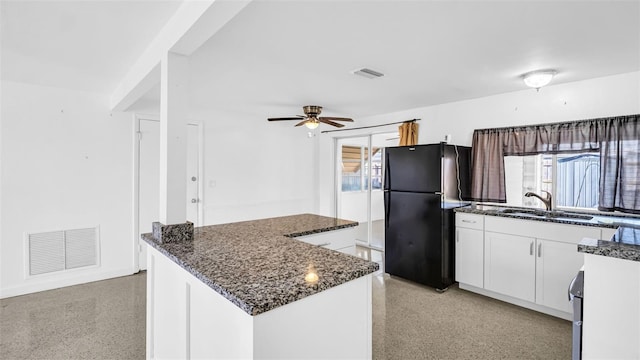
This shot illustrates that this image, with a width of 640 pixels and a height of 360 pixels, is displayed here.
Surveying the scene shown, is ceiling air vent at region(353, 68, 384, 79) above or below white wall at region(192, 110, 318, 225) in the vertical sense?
above

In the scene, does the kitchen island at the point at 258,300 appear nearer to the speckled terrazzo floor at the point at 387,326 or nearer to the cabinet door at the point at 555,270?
the speckled terrazzo floor at the point at 387,326

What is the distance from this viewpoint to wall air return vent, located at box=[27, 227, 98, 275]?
3.41 m

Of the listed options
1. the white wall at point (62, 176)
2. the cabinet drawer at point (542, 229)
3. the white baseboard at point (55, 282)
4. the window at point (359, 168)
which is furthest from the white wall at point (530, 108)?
the white baseboard at point (55, 282)

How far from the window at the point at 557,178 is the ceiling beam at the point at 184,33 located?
353cm

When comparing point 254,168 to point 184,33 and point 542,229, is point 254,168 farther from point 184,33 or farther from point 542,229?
point 542,229

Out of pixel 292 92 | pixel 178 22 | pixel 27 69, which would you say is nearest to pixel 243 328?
pixel 178 22

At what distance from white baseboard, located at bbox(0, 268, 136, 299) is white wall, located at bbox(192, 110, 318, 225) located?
51.0 inches

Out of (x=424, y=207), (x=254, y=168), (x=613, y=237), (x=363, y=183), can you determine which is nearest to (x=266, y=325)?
(x=613, y=237)

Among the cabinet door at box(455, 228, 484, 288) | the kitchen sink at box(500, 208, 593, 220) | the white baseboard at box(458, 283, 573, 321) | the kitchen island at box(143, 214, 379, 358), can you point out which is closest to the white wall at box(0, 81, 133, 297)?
the kitchen island at box(143, 214, 379, 358)

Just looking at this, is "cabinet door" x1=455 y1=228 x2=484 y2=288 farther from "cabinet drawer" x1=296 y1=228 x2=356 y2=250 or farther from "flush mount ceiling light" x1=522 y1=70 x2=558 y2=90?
"cabinet drawer" x1=296 y1=228 x2=356 y2=250

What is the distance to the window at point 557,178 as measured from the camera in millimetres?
3098

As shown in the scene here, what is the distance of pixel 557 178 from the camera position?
3.35 meters

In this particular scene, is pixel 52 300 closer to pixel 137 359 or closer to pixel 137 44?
pixel 137 359

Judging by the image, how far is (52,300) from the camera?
10.5 feet
